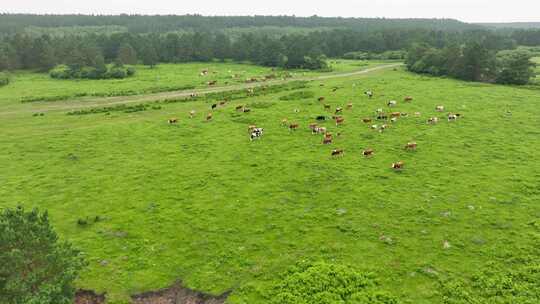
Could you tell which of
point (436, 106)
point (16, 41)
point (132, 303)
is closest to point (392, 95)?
point (436, 106)

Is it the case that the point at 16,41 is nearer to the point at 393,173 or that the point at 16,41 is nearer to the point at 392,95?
the point at 392,95

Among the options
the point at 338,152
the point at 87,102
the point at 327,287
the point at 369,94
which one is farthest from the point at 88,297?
the point at 87,102

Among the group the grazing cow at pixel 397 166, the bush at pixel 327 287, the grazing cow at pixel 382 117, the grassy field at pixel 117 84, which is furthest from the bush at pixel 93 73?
the bush at pixel 327 287

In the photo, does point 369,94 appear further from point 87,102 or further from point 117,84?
point 117,84

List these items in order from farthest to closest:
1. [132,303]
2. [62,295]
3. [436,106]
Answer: [436,106], [132,303], [62,295]

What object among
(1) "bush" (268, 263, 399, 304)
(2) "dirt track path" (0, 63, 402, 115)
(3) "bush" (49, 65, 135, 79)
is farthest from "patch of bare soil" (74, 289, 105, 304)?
(3) "bush" (49, 65, 135, 79)

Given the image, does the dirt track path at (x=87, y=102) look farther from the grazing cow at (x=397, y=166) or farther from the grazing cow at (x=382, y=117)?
the grazing cow at (x=397, y=166)
